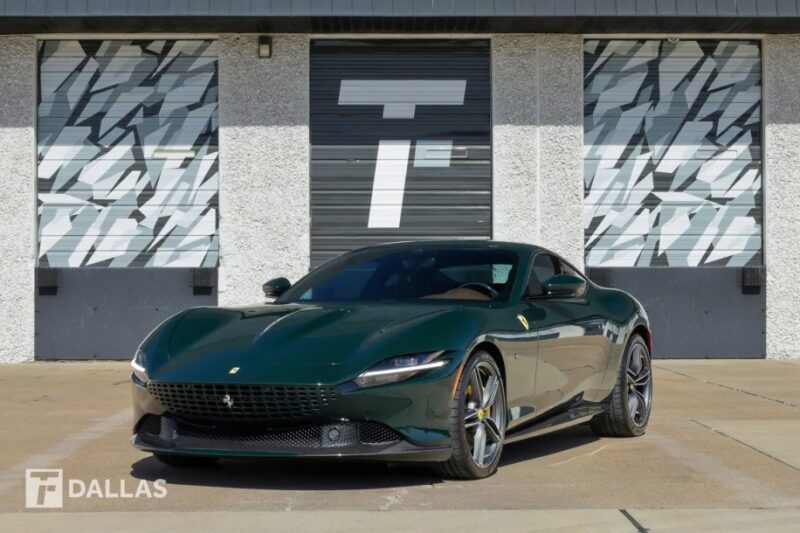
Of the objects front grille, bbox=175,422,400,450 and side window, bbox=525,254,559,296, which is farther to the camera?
side window, bbox=525,254,559,296

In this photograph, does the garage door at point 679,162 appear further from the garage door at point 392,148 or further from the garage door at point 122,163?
the garage door at point 122,163

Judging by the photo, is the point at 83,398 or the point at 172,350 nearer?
the point at 172,350

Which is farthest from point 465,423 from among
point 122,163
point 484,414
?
point 122,163

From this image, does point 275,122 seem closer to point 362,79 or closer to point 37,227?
point 362,79

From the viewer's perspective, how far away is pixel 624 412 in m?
8.75

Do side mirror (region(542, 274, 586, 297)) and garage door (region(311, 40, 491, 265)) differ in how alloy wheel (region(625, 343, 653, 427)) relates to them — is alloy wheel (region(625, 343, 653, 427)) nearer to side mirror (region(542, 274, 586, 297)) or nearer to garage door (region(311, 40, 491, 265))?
side mirror (region(542, 274, 586, 297))

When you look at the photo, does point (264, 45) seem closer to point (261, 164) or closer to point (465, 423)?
point (261, 164)

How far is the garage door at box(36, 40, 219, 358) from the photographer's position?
1579 cm

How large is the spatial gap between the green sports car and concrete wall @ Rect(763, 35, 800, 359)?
8190 mm

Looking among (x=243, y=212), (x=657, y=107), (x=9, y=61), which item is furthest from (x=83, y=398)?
(x=657, y=107)

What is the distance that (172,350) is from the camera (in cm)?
704

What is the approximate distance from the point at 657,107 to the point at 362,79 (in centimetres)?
353

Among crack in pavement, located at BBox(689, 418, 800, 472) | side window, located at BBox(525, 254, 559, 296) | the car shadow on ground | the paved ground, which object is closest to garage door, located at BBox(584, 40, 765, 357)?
the paved ground
